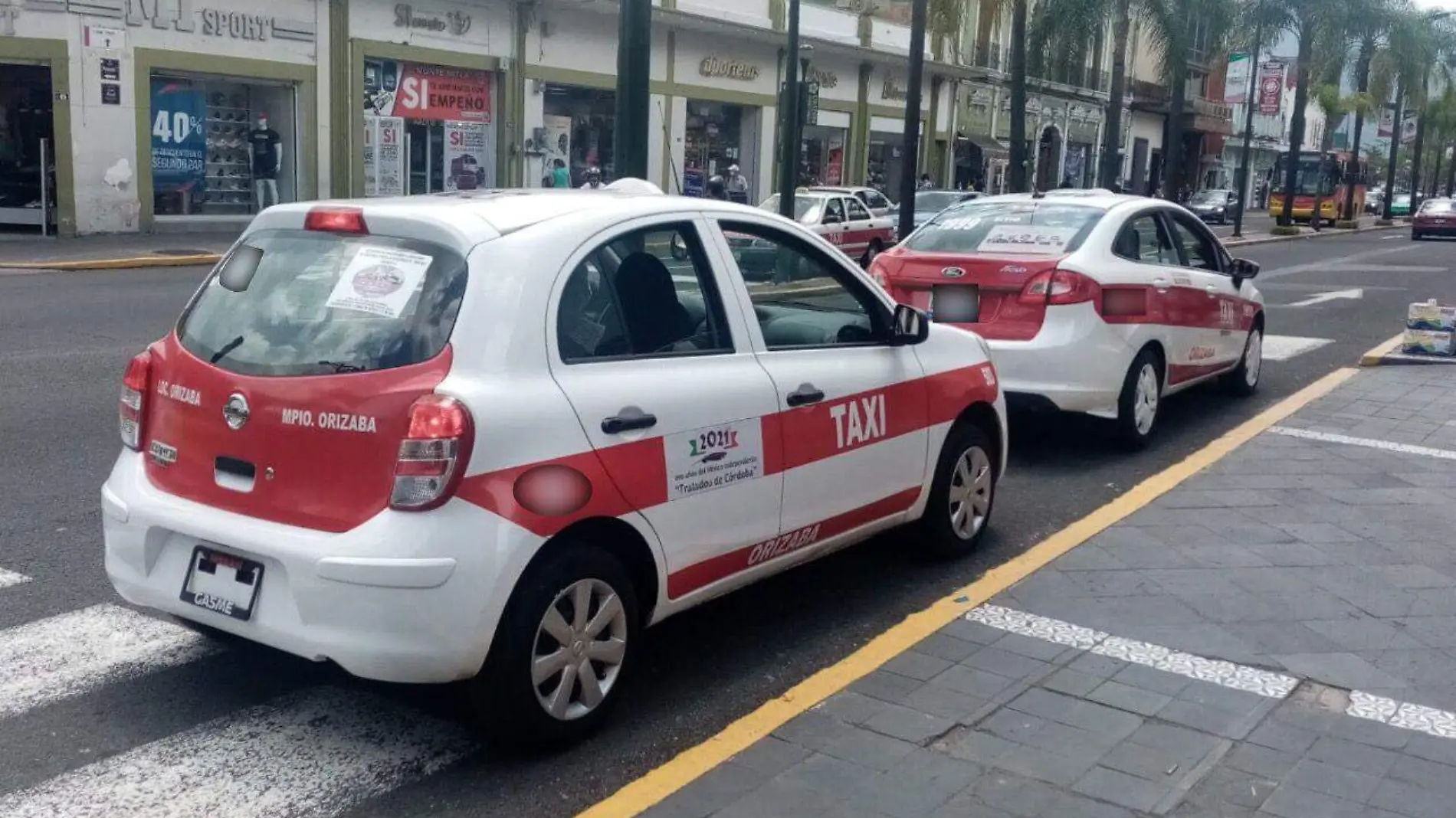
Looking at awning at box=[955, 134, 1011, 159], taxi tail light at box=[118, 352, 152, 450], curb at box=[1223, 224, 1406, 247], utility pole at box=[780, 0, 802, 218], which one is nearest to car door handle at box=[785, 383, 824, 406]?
taxi tail light at box=[118, 352, 152, 450]

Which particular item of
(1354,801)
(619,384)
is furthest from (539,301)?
(1354,801)

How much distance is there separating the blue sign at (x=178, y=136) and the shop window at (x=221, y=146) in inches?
0.5

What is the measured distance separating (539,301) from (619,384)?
1.19 feet

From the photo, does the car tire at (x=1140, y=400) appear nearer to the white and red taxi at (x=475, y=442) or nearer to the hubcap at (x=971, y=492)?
the hubcap at (x=971, y=492)

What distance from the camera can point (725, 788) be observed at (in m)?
3.84

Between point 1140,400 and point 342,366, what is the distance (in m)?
5.78

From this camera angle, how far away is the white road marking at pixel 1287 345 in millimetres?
13121

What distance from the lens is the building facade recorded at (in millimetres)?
22375

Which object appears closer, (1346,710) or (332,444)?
(332,444)

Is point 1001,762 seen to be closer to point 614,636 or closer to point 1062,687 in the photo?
point 1062,687

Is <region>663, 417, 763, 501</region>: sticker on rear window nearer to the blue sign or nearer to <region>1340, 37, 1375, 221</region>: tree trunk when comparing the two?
the blue sign

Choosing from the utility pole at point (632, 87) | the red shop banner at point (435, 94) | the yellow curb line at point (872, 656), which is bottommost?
the yellow curb line at point (872, 656)

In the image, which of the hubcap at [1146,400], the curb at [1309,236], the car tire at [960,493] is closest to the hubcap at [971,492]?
the car tire at [960,493]

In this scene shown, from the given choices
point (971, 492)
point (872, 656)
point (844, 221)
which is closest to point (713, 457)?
point (872, 656)
